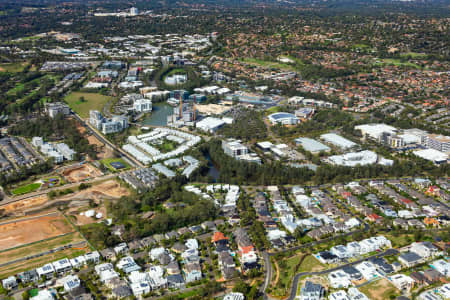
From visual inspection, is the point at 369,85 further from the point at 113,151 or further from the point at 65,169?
the point at 65,169

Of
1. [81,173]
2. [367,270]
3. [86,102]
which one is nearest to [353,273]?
[367,270]

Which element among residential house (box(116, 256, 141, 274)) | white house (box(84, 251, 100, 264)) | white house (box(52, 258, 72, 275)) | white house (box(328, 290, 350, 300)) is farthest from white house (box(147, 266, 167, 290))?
white house (box(328, 290, 350, 300))

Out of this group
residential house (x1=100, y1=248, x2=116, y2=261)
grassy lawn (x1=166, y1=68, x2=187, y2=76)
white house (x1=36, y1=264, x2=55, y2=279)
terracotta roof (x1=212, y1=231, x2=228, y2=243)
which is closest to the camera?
white house (x1=36, y1=264, x2=55, y2=279)

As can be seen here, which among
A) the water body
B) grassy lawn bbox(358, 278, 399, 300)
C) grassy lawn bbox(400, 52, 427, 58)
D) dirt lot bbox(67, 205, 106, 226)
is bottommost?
the water body

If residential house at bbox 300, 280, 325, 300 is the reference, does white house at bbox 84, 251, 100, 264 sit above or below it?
below

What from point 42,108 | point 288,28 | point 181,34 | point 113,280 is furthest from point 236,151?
point 181,34

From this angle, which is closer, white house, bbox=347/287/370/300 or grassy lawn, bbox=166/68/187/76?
white house, bbox=347/287/370/300

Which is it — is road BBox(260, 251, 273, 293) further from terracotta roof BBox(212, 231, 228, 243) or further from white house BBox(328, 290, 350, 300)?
white house BBox(328, 290, 350, 300)

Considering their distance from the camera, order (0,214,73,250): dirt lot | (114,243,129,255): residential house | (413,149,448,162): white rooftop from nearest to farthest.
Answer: (114,243,129,255): residential house → (0,214,73,250): dirt lot → (413,149,448,162): white rooftop
